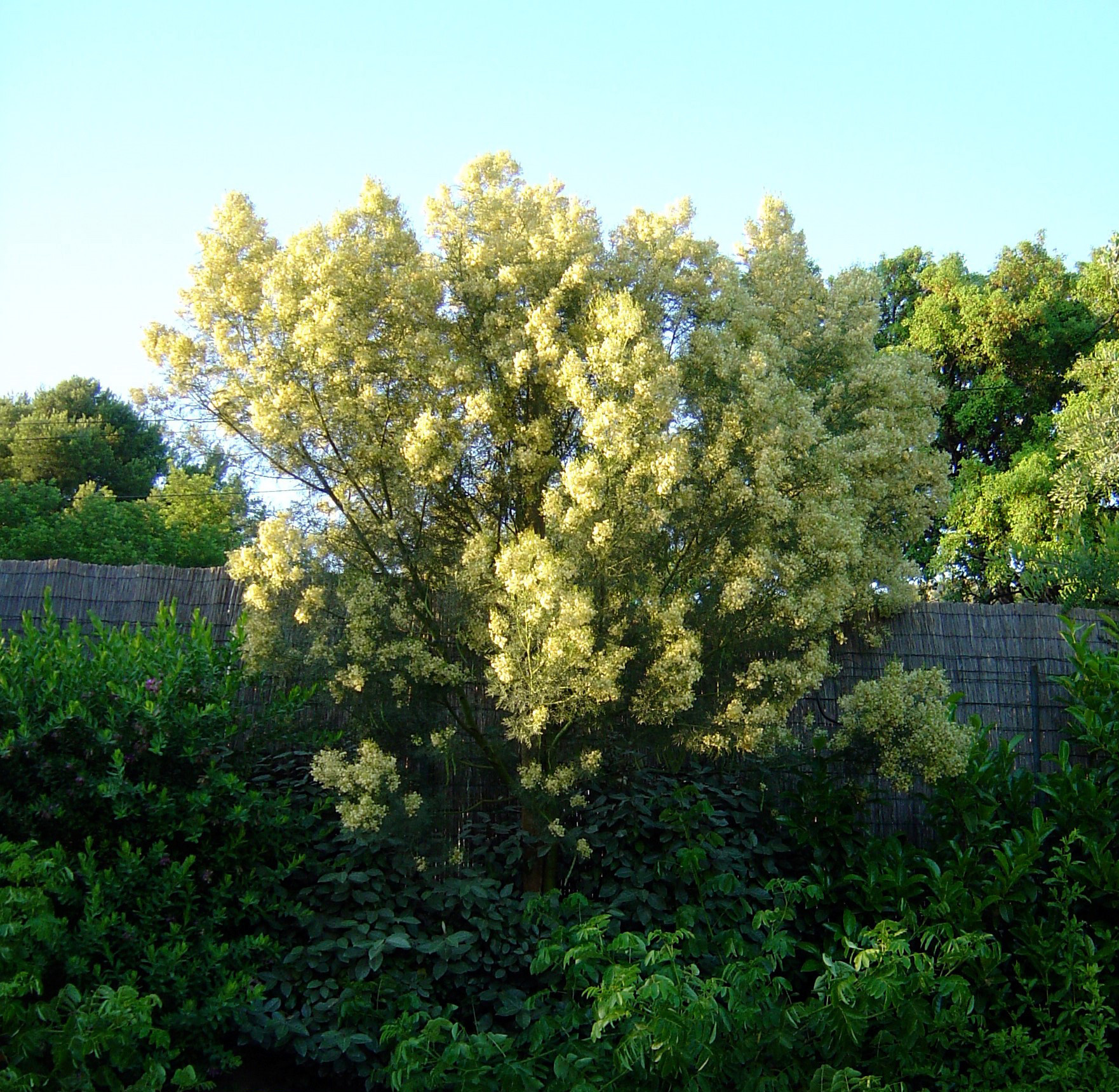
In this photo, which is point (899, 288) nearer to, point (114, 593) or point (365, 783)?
point (114, 593)

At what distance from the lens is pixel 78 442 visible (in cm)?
1888

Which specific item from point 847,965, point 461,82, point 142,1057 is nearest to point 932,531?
point 461,82

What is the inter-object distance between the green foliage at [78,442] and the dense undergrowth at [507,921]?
15068mm

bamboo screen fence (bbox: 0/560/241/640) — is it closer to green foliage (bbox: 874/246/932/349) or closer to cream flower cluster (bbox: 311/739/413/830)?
cream flower cluster (bbox: 311/739/413/830)

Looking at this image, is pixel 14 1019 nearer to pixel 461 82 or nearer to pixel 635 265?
pixel 635 265

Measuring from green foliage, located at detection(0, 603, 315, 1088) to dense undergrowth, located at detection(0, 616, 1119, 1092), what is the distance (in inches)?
0.6

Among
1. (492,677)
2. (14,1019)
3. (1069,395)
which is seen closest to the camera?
(14,1019)

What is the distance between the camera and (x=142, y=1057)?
3.68 metres

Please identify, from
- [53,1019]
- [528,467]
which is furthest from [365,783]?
[528,467]

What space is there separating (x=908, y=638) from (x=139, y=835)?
4.52m

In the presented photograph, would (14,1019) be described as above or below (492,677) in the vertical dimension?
below

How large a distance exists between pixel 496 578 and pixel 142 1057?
7.42 feet

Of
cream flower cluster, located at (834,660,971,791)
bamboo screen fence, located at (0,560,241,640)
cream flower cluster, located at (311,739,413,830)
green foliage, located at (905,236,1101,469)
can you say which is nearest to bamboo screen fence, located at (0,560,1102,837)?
bamboo screen fence, located at (0,560,241,640)

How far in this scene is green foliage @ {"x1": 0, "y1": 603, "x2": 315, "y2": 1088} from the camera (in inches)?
151
